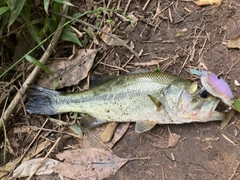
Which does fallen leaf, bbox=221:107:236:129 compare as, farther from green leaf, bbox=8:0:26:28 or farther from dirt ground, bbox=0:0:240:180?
green leaf, bbox=8:0:26:28

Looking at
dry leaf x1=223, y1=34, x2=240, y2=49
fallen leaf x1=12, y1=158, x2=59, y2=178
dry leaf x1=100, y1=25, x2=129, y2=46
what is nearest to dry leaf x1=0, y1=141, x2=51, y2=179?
fallen leaf x1=12, y1=158, x2=59, y2=178

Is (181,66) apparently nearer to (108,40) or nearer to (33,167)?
(108,40)

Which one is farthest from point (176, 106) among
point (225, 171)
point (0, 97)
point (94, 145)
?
point (0, 97)

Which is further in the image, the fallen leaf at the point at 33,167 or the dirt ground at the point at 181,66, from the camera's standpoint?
the fallen leaf at the point at 33,167

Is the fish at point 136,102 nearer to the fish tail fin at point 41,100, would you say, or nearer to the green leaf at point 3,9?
the fish tail fin at point 41,100

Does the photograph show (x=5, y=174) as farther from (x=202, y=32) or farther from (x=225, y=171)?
(x=202, y=32)

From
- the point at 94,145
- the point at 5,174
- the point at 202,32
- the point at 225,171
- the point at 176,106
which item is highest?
the point at 202,32

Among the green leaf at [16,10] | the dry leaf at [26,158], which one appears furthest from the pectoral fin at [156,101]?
the green leaf at [16,10]
